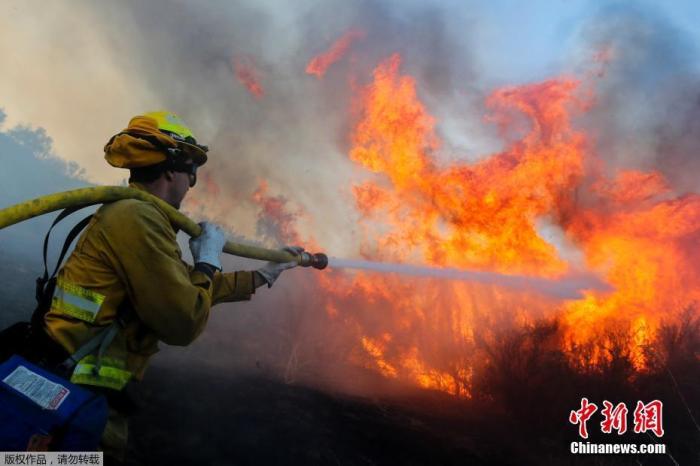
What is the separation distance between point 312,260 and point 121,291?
97.8 inches

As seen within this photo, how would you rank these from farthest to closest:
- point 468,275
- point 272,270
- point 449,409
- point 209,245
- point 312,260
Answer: point 449,409 < point 468,275 < point 312,260 < point 272,270 < point 209,245

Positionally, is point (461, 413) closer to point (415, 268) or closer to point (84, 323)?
point (415, 268)

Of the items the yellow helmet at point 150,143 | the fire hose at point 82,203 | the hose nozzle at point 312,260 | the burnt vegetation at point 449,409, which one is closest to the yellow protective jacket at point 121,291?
the fire hose at point 82,203

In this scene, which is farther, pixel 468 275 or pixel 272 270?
pixel 468 275

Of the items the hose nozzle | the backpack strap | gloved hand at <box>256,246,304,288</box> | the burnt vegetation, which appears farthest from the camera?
the burnt vegetation

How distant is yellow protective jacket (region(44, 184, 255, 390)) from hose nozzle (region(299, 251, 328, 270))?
2.09 meters

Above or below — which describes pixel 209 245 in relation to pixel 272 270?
below

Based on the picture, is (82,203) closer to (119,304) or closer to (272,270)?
(119,304)

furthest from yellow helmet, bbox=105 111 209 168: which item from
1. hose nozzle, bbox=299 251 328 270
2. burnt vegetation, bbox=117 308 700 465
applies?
burnt vegetation, bbox=117 308 700 465

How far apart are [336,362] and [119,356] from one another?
36.9 metres

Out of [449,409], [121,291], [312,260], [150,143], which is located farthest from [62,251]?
[449,409]

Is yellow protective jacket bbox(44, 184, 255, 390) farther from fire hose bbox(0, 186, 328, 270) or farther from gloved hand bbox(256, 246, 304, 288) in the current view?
gloved hand bbox(256, 246, 304, 288)

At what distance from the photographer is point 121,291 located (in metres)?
2.31

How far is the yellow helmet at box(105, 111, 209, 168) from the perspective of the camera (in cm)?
274
